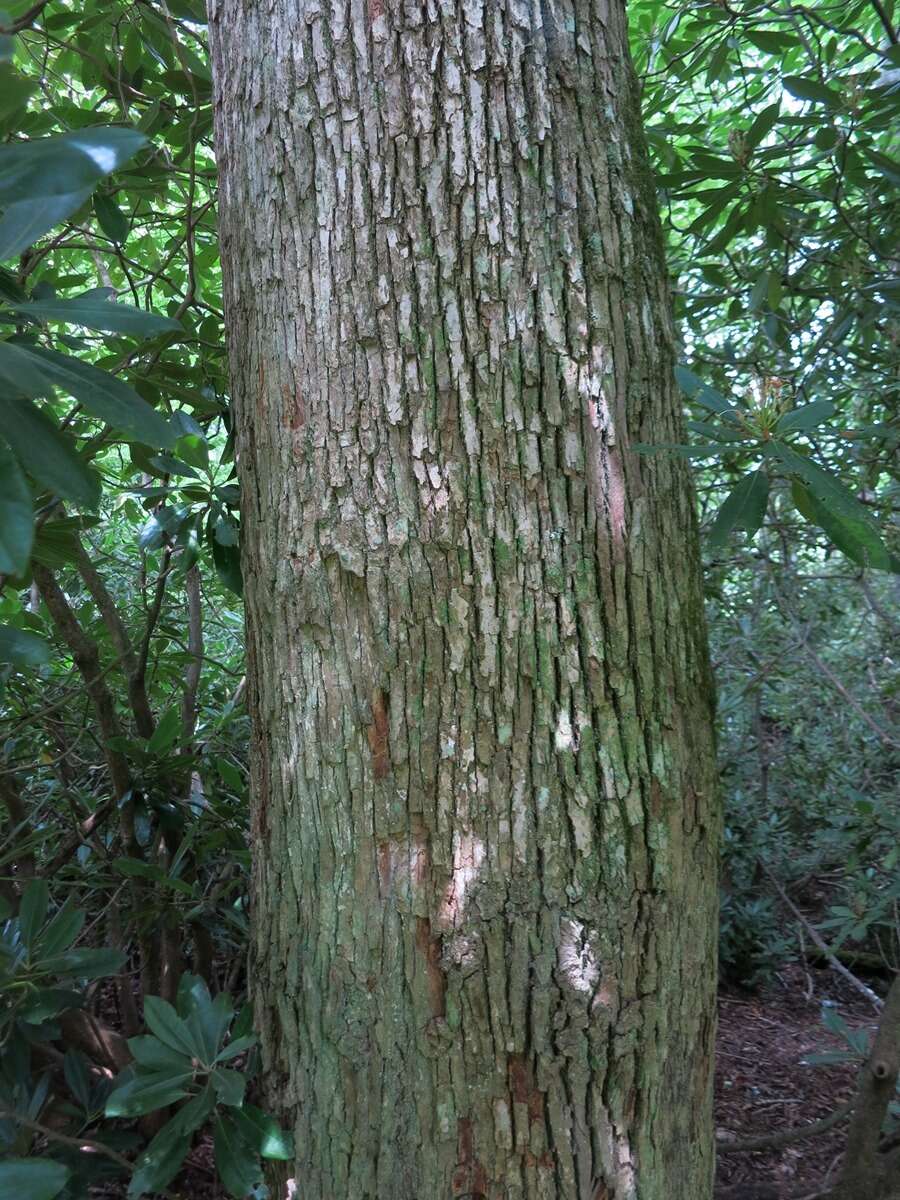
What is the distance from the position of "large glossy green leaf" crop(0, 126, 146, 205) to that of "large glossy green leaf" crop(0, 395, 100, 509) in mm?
230

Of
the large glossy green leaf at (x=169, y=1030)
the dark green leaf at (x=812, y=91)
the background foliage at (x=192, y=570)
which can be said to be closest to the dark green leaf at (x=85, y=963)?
the background foliage at (x=192, y=570)

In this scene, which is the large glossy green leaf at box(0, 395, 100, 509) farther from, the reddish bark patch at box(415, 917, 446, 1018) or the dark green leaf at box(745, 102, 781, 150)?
the dark green leaf at box(745, 102, 781, 150)

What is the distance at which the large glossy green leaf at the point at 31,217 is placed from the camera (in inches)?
39.0

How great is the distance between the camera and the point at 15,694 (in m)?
2.43

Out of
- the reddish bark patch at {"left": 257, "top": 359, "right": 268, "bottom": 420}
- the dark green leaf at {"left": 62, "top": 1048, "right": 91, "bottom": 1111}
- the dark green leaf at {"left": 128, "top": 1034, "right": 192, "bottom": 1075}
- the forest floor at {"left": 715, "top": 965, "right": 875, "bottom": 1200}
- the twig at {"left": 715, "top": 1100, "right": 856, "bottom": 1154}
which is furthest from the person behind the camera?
the forest floor at {"left": 715, "top": 965, "right": 875, "bottom": 1200}

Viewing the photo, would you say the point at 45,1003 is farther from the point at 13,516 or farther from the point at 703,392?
the point at 703,392

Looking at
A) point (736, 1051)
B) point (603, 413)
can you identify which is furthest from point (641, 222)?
point (736, 1051)

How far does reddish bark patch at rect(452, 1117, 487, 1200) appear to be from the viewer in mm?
1229

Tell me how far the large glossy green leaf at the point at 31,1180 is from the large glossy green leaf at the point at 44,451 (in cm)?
90

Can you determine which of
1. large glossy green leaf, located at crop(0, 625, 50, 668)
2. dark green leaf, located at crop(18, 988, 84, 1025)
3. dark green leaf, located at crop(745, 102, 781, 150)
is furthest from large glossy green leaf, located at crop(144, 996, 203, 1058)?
dark green leaf, located at crop(745, 102, 781, 150)

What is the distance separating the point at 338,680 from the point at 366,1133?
0.62 m

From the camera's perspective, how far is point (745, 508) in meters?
1.31

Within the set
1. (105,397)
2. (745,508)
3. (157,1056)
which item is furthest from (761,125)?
(157,1056)

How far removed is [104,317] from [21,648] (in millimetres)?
470
